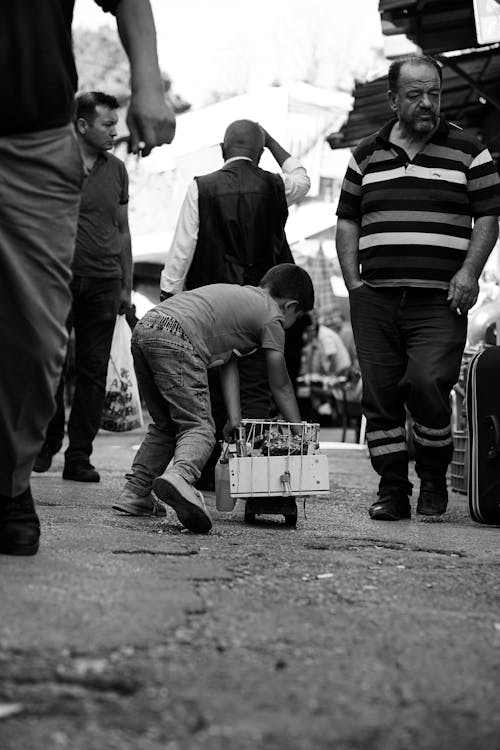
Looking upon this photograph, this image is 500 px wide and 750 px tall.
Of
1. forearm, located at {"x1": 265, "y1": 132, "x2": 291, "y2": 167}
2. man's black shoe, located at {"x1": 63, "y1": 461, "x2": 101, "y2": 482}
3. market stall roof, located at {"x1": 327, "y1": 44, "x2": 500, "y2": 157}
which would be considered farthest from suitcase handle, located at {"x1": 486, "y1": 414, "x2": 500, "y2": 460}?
market stall roof, located at {"x1": 327, "y1": 44, "x2": 500, "y2": 157}

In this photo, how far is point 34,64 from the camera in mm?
3699

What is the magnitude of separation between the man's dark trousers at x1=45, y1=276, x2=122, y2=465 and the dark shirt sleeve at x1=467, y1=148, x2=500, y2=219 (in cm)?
262

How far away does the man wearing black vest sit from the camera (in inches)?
271

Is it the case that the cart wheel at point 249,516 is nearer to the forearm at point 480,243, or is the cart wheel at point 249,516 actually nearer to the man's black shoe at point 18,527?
the forearm at point 480,243

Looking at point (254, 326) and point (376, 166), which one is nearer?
point (254, 326)

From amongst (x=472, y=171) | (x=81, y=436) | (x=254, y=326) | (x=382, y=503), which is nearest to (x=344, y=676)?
(x=254, y=326)

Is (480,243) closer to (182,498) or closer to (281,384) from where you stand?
(281,384)

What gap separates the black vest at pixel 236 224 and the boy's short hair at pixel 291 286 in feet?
4.02

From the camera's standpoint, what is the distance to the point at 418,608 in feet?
10.6

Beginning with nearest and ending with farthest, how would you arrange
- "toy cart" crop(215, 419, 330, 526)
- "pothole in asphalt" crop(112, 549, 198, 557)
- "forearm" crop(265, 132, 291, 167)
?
"pothole in asphalt" crop(112, 549, 198, 557) → "toy cart" crop(215, 419, 330, 526) → "forearm" crop(265, 132, 291, 167)

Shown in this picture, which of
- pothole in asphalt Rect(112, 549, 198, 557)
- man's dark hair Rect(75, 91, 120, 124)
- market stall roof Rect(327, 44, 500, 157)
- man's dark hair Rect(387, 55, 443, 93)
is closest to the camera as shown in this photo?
pothole in asphalt Rect(112, 549, 198, 557)

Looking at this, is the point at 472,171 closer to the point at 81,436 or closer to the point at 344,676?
the point at 81,436

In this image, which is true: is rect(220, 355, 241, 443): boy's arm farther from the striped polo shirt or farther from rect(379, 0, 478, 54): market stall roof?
rect(379, 0, 478, 54): market stall roof

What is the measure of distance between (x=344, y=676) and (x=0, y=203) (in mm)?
1866
